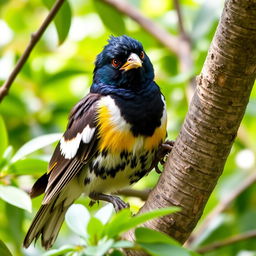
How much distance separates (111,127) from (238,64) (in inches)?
56.6

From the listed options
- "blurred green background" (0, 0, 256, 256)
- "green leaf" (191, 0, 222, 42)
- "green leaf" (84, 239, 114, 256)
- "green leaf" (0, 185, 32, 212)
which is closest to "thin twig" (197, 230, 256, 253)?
"blurred green background" (0, 0, 256, 256)

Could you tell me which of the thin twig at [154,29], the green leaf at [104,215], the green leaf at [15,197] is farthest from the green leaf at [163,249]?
the thin twig at [154,29]

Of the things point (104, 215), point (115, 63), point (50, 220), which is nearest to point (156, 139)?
point (115, 63)

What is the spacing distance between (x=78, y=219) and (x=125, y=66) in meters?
1.89

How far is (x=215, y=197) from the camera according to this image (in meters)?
4.91

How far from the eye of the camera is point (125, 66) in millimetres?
4066

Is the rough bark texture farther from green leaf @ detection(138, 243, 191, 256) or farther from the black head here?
the black head

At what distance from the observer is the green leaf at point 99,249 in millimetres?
2037

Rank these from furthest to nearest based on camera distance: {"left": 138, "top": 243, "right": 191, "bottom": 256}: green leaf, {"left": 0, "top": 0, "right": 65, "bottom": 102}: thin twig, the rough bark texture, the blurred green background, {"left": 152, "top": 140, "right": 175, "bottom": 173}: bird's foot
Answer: the blurred green background
{"left": 152, "top": 140, "right": 175, "bottom": 173}: bird's foot
{"left": 0, "top": 0, "right": 65, "bottom": 102}: thin twig
the rough bark texture
{"left": 138, "top": 243, "right": 191, "bottom": 256}: green leaf

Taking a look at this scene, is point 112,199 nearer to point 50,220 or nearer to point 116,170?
point 116,170

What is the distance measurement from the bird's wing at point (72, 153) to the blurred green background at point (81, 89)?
0.12 m

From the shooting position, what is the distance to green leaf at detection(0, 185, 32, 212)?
9.45ft

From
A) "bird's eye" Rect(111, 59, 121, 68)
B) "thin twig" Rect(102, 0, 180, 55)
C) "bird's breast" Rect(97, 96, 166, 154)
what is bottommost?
"bird's breast" Rect(97, 96, 166, 154)

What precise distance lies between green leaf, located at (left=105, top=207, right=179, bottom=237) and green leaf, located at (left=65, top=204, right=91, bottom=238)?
0.35 feet
